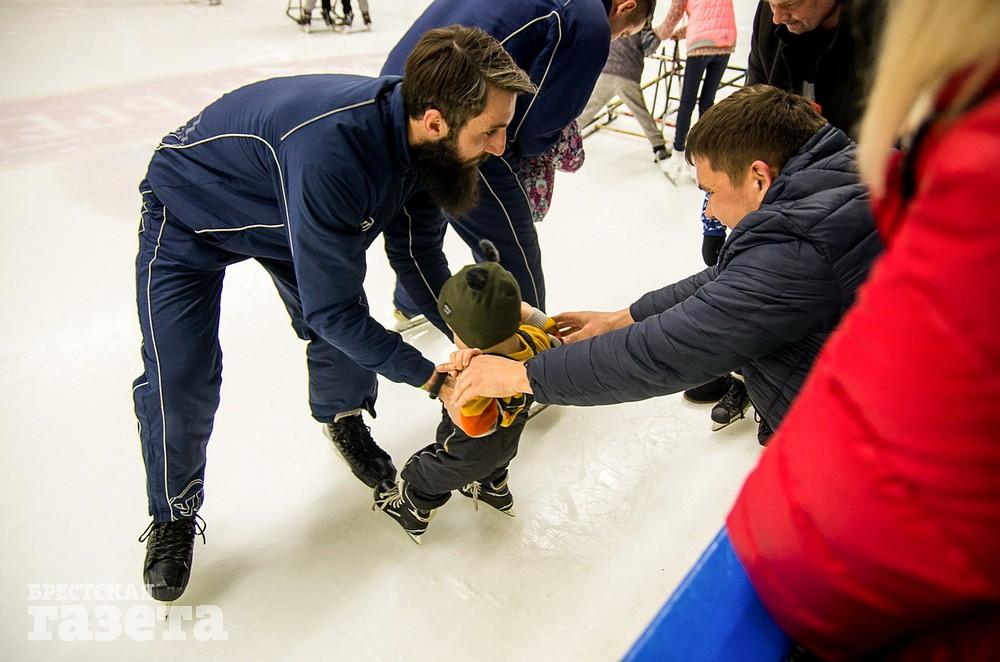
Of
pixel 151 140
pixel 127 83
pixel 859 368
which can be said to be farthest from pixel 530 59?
pixel 127 83

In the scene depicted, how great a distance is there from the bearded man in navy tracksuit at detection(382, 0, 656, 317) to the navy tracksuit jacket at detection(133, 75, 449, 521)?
32 centimetres

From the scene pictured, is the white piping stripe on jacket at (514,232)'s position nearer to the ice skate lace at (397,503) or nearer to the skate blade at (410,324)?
the skate blade at (410,324)

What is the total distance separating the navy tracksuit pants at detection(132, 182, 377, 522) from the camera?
5.18 feet

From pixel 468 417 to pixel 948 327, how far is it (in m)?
1.14

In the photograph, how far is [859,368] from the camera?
0.47 m

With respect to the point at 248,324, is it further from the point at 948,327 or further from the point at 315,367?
the point at 948,327

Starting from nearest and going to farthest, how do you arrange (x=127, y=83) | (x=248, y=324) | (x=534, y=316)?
1. (x=534, y=316)
2. (x=248, y=324)
3. (x=127, y=83)

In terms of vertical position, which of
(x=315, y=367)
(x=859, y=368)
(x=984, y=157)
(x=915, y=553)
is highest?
(x=984, y=157)

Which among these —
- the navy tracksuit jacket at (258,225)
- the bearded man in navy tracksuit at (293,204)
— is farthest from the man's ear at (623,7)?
the navy tracksuit jacket at (258,225)

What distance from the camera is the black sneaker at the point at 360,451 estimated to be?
2.01 meters

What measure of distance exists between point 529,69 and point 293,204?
868 mm

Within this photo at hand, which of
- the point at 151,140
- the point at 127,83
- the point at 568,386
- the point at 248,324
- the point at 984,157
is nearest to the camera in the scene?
the point at 984,157

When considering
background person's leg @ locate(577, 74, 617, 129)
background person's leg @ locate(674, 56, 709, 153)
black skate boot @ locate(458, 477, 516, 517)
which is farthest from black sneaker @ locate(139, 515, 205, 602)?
background person's leg @ locate(674, 56, 709, 153)

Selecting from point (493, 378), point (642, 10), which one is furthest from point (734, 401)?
point (642, 10)
